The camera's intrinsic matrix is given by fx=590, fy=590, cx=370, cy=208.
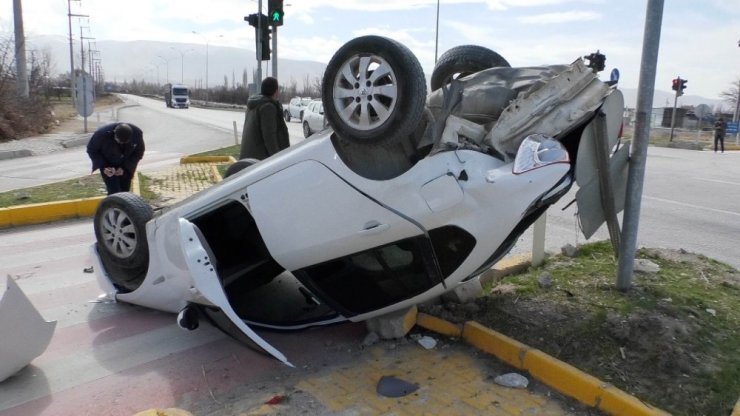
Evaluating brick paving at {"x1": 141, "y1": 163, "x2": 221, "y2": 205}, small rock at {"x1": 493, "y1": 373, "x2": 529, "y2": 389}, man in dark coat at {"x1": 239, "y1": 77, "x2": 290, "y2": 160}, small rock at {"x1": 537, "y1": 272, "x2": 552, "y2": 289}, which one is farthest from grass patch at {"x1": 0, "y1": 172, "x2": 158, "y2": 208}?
small rock at {"x1": 493, "y1": 373, "x2": 529, "y2": 389}

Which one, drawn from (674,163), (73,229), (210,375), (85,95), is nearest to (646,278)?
(210,375)

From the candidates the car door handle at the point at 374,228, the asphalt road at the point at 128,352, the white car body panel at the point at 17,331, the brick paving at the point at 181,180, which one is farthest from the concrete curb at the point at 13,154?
the car door handle at the point at 374,228

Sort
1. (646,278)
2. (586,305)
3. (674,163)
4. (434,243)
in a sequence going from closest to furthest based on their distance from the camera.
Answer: (434,243)
(586,305)
(646,278)
(674,163)

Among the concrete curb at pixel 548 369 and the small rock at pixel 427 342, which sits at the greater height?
the concrete curb at pixel 548 369

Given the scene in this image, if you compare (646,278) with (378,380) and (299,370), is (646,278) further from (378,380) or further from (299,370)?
(299,370)

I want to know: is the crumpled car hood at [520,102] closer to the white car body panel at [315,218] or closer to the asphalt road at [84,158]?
the white car body panel at [315,218]

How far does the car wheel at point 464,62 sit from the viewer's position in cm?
427

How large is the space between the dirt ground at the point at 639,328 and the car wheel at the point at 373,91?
167cm

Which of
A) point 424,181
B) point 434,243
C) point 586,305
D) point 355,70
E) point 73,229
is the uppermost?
point 355,70

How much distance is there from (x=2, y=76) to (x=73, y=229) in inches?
731

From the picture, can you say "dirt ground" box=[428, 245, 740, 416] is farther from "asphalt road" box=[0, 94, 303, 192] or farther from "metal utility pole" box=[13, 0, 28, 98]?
"metal utility pole" box=[13, 0, 28, 98]

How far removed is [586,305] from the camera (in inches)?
164

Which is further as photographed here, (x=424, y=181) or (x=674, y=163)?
(x=674, y=163)

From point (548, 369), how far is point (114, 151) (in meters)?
5.76
